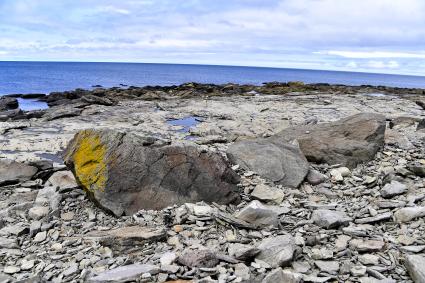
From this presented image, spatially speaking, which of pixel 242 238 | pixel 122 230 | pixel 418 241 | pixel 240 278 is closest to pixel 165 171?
pixel 122 230

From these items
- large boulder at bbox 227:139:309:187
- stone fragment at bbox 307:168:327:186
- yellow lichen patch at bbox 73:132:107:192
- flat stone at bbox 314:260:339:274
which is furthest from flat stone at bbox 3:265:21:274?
stone fragment at bbox 307:168:327:186

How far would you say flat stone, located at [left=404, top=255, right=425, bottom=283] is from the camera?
5.15 metres

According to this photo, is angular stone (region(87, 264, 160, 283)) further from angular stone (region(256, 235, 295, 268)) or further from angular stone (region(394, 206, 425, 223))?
angular stone (region(394, 206, 425, 223))

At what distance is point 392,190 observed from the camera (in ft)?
27.5

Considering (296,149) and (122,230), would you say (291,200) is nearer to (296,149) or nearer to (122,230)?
(296,149)

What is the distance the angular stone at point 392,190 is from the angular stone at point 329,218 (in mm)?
1396

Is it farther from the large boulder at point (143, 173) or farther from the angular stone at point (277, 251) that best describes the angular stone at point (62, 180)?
the angular stone at point (277, 251)

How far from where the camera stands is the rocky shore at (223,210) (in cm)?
576

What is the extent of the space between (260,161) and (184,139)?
311 inches

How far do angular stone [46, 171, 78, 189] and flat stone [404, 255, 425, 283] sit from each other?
22.1ft

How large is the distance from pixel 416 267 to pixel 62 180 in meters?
7.76

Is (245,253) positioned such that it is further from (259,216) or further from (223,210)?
(223,210)

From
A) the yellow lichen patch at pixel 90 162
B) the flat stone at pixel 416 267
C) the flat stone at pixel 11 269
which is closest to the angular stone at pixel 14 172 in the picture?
the yellow lichen patch at pixel 90 162

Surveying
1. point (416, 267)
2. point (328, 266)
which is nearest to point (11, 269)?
point (328, 266)
